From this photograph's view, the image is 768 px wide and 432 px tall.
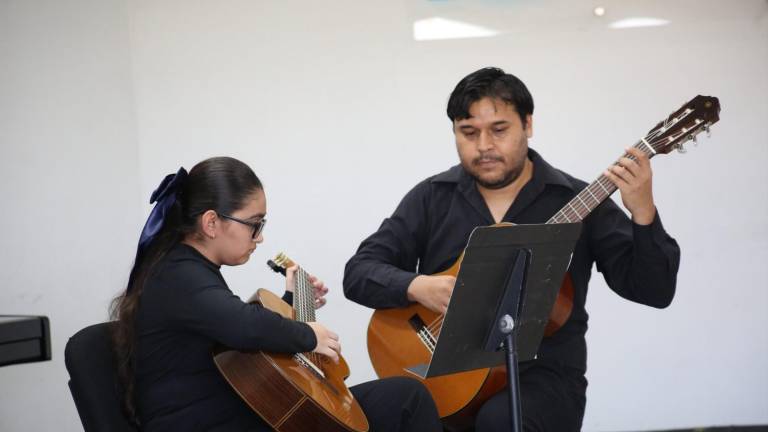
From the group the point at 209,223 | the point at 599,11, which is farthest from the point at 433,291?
the point at 599,11

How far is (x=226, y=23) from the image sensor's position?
4.17 meters

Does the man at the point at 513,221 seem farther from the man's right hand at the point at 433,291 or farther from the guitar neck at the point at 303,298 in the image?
the guitar neck at the point at 303,298

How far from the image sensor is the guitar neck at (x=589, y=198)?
2.59m

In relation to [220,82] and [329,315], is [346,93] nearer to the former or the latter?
[220,82]

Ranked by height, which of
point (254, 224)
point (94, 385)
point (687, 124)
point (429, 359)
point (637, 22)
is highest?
point (637, 22)

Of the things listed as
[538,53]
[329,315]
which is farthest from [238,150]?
[538,53]

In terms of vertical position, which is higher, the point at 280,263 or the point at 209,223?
the point at 209,223

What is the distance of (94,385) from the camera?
2141 millimetres

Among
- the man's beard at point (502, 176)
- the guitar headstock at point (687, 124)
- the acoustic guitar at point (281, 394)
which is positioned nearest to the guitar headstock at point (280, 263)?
the acoustic guitar at point (281, 394)

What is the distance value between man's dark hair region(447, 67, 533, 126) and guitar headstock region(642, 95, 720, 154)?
1.67 feet

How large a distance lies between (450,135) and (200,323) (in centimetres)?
226

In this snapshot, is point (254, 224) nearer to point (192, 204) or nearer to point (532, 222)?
point (192, 204)

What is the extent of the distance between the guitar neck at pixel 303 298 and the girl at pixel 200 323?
0.87 feet

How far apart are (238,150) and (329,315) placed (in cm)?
91
